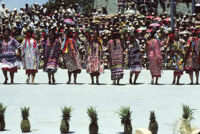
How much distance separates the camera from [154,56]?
18.2m

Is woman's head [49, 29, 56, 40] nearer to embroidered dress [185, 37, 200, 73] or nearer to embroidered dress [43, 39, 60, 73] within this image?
embroidered dress [43, 39, 60, 73]

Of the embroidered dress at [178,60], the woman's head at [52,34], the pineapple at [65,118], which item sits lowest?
the pineapple at [65,118]

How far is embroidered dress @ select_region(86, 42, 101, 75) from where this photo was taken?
58.6ft

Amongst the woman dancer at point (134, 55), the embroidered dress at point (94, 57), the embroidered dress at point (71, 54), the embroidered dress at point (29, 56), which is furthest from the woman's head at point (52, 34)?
the woman dancer at point (134, 55)

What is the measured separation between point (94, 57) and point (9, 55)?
2773 mm

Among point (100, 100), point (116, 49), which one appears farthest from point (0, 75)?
point (100, 100)

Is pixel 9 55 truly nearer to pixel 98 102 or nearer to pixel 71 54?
pixel 71 54

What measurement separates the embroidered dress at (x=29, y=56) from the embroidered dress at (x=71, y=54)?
0.98m

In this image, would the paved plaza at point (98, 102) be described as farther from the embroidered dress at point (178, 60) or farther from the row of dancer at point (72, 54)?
the row of dancer at point (72, 54)

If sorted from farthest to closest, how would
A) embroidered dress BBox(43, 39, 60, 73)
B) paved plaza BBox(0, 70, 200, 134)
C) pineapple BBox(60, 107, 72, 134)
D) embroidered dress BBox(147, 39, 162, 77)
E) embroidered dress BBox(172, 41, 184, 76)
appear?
embroidered dress BBox(172, 41, 184, 76) < embroidered dress BBox(147, 39, 162, 77) < embroidered dress BBox(43, 39, 60, 73) < paved plaza BBox(0, 70, 200, 134) < pineapple BBox(60, 107, 72, 134)

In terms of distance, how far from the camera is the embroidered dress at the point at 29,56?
58.8 feet

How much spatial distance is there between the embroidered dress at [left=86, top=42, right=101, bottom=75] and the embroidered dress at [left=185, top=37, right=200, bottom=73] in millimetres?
3004

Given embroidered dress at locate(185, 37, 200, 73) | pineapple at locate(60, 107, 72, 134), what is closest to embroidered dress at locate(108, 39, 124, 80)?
embroidered dress at locate(185, 37, 200, 73)

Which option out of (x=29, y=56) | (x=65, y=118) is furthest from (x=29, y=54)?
(x=65, y=118)
